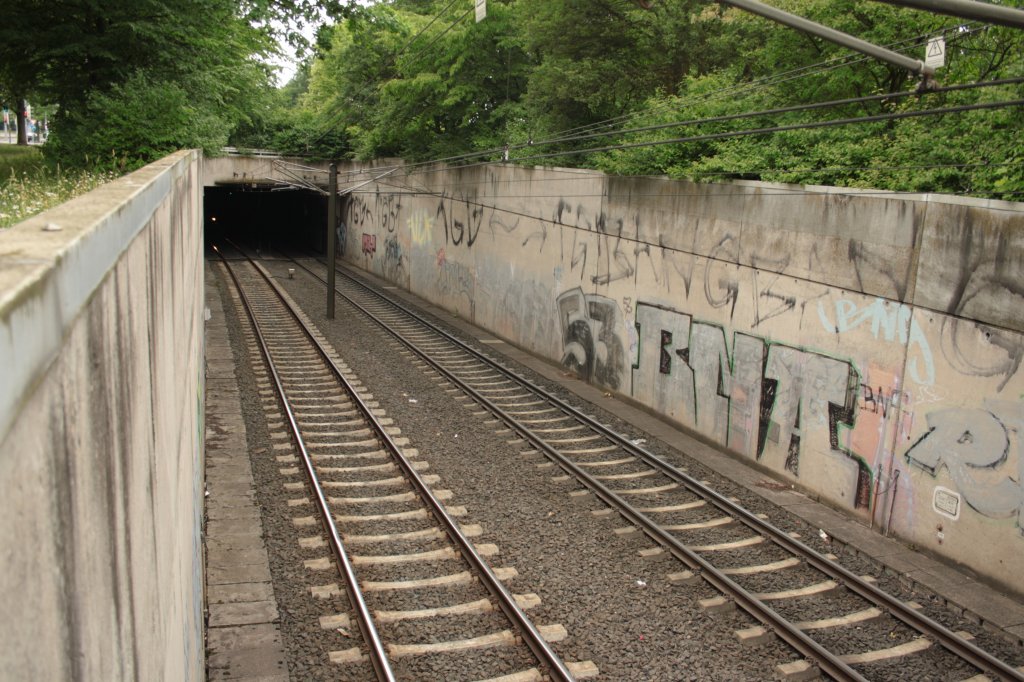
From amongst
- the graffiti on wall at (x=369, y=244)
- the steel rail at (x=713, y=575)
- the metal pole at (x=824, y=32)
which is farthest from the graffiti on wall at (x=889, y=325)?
the graffiti on wall at (x=369, y=244)

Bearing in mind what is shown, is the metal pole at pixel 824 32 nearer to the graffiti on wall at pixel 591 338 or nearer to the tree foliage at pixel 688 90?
the tree foliage at pixel 688 90

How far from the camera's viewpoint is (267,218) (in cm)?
5831

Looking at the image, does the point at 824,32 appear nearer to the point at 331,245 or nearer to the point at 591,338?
the point at 591,338

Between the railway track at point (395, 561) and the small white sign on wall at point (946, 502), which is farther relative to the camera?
the small white sign on wall at point (946, 502)

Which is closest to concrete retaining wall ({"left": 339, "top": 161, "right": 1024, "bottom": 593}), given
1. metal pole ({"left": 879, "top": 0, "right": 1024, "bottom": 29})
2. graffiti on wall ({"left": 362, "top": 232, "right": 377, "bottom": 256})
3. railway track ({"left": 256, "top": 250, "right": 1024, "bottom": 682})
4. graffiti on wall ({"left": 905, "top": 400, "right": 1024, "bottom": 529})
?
graffiti on wall ({"left": 905, "top": 400, "right": 1024, "bottom": 529})

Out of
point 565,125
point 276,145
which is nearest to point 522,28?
point 565,125

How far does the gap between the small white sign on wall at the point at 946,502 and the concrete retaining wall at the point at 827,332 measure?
2 centimetres

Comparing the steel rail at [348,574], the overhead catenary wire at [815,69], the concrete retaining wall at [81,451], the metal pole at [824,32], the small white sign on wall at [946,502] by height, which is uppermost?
the overhead catenary wire at [815,69]

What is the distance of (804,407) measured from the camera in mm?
11656

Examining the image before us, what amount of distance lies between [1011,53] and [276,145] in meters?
36.4

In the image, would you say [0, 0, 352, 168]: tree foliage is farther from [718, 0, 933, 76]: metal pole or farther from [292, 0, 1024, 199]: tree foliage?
[718, 0, 933, 76]: metal pole

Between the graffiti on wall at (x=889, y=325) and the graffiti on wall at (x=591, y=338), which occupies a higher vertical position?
the graffiti on wall at (x=889, y=325)

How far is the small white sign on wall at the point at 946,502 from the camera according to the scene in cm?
935

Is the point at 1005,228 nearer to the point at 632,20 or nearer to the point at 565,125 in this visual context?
the point at 632,20
